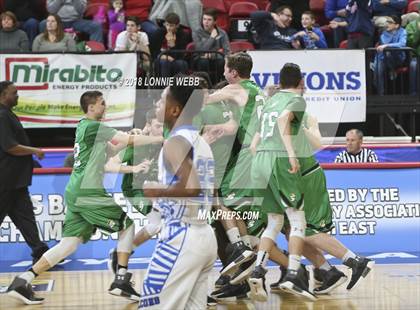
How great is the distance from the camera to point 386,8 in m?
14.9

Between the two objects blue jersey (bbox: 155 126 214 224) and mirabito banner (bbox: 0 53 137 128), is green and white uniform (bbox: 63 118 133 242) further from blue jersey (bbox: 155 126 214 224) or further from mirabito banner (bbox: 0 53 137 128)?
mirabito banner (bbox: 0 53 137 128)

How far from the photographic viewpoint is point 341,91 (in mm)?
13359

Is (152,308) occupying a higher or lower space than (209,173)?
lower

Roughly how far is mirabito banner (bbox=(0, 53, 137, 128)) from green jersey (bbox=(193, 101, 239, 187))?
14.5 ft

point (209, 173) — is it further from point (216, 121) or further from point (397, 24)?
point (397, 24)

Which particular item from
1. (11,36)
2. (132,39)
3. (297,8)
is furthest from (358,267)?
(297,8)

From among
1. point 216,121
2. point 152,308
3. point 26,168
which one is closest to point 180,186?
point 152,308

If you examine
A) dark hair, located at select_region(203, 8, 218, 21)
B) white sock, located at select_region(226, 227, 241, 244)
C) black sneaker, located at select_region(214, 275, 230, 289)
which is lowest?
black sneaker, located at select_region(214, 275, 230, 289)

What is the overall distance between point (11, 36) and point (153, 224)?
236 inches

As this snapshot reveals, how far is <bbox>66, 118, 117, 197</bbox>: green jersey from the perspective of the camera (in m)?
8.73

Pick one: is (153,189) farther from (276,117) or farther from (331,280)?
(331,280)

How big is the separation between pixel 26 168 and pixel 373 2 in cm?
674

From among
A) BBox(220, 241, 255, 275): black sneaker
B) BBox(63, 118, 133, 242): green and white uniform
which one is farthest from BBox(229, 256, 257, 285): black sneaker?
BBox(63, 118, 133, 242): green and white uniform

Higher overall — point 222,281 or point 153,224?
point 153,224
